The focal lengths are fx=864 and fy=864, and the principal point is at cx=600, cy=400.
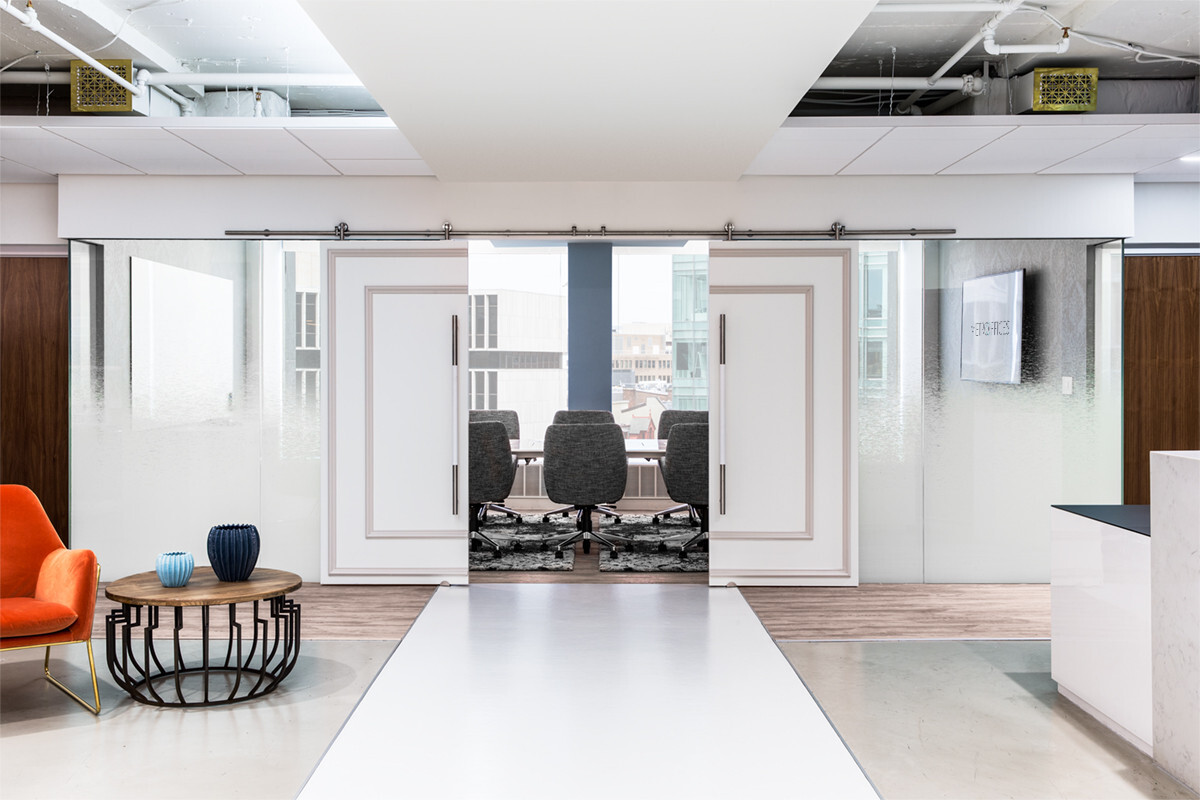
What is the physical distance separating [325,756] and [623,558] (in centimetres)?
331

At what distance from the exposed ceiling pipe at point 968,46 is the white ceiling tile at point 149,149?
3.88 m

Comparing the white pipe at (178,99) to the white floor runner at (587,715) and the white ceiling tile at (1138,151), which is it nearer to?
the white floor runner at (587,715)

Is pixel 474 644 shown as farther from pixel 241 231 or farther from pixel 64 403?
pixel 64 403

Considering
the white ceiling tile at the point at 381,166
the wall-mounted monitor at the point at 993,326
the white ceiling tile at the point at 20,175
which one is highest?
the white ceiling tile at the point at 20,175

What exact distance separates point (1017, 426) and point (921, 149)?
1.89 meters

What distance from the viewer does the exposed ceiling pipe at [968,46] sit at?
3516 mm

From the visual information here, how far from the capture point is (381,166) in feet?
16.6

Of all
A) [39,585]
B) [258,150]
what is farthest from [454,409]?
[39,585]

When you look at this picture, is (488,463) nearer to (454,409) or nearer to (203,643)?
(454,409)

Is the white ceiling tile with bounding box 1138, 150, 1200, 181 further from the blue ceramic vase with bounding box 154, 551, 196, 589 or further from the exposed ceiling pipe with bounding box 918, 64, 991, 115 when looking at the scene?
the blue ceramic vase with bounding box 154, 551, 196, 589

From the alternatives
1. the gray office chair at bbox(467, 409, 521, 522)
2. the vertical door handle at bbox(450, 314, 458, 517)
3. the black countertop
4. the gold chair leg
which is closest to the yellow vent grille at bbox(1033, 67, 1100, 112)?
the black countertop

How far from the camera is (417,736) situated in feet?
10.2

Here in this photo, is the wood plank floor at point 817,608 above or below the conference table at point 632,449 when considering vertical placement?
below

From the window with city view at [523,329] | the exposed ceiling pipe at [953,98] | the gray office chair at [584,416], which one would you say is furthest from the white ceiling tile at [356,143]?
the window with city view at [523,329]
